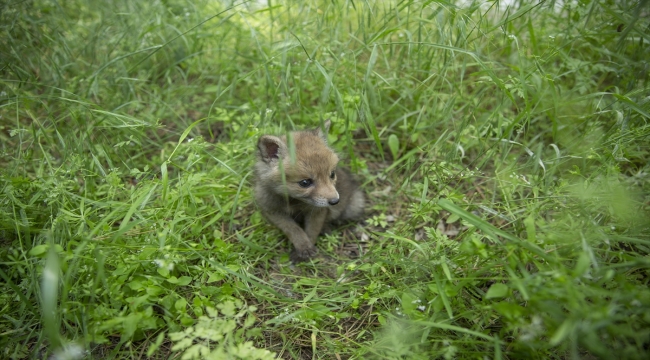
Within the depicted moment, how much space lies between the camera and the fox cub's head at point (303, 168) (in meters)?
2.93

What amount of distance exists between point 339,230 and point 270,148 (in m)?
1.04

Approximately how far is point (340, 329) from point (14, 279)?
86.9 inches

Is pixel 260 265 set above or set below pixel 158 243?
below

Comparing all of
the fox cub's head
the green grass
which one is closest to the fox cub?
the fox cub's head

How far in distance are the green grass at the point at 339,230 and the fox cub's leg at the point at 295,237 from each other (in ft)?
0.31

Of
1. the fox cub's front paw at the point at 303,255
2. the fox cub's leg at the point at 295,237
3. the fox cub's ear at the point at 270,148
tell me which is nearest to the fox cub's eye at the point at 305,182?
the fox cub's ear at the point at 270,148

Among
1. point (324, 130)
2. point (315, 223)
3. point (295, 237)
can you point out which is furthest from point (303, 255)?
point (324, 130)

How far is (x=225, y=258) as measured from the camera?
274 centimetres

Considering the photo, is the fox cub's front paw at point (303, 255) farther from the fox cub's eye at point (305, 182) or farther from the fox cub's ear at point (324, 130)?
the fox cub's ear at point (324, 130)

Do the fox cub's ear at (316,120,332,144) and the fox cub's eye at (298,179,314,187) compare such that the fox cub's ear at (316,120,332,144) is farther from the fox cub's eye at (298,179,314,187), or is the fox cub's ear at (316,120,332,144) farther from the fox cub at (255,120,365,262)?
the fox cub's eye at (298,179,314,187)

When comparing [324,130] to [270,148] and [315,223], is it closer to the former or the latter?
[270,148]

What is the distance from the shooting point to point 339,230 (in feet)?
11.5

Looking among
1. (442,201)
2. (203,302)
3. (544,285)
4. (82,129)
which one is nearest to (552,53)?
(442,201)

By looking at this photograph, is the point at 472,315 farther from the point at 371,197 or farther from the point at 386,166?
the point at 386,166
